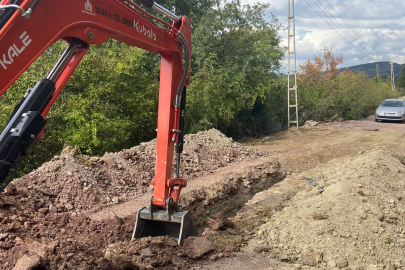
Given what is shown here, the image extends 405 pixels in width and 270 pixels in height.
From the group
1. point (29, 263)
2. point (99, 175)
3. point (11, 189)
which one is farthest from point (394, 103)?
point (29, 263)

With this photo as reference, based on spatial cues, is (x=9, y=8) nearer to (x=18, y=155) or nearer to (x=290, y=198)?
(x=18, y=155)

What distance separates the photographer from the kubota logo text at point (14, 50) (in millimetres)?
2350

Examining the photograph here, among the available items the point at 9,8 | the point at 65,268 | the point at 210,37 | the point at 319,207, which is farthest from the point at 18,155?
the point at 210,37

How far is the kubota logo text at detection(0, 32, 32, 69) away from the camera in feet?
7.71

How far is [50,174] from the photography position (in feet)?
21.3

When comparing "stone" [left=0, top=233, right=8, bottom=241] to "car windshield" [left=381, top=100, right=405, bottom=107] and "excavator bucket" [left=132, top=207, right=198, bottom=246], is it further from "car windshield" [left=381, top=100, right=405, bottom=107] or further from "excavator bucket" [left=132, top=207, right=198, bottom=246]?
"car windshield" [left=381, top=100, right=405, bottom=107]

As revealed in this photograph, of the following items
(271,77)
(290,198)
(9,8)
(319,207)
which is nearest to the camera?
(9,8)

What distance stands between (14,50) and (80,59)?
0.85 meters

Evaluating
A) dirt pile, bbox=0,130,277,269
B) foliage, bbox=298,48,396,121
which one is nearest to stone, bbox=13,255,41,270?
dirt pile, bbox=0,130,277,269

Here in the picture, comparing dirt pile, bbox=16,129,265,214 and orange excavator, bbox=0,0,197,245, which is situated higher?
orange excavator, bbox=0,0,197,245

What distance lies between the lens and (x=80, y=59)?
127 inches

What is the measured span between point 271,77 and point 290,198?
10.5 metres

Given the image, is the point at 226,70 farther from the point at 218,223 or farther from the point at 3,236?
the point at 3,236

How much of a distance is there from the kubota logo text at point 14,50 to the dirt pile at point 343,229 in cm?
381
